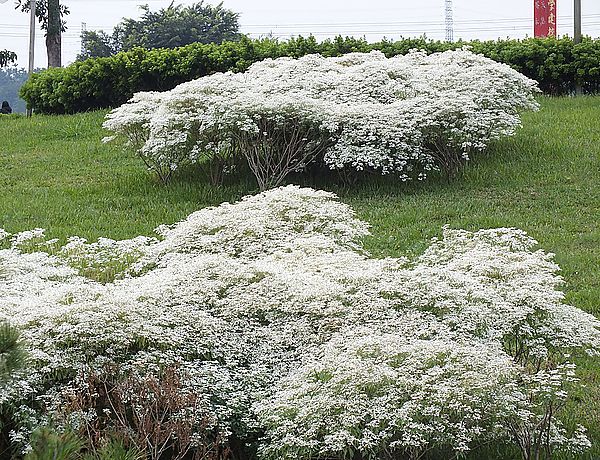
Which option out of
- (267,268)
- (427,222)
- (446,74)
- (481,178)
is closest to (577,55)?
(446,74)

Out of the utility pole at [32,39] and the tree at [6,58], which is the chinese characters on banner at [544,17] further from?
the tree at [6,58]

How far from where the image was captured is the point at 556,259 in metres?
7.02

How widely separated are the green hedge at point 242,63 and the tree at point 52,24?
608 centimetres

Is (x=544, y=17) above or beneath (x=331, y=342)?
above

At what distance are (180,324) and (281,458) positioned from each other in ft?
3.14

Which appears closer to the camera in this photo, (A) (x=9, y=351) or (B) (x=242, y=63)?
(A) (x=9, y=351)

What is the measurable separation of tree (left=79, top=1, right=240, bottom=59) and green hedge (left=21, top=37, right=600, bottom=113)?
20.6m

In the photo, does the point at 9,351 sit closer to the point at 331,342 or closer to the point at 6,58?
the point at 331,342

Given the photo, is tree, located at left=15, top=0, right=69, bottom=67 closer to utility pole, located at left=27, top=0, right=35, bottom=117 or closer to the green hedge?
utility pole, located at left=27, top=0, right=35, bottom=117

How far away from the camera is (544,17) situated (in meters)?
18.5

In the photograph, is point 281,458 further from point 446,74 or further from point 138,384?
point 446,74

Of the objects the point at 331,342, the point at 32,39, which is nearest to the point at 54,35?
the point at 32,39

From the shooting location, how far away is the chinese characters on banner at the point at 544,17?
60.5ft

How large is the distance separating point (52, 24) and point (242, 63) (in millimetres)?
8726
